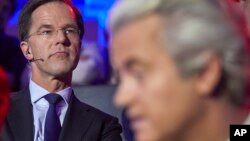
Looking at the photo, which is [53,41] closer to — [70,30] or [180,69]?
[70,30]

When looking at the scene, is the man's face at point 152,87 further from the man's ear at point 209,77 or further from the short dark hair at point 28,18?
the short dark hair at point 28,18

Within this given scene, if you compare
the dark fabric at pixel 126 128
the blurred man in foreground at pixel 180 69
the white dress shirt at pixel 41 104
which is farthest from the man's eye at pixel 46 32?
the blurred man in foreground at pixel 180 69

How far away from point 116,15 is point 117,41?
28 mm

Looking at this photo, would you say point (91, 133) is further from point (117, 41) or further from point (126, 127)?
point (117, 41)

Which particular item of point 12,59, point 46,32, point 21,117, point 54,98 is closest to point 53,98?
point 54,98

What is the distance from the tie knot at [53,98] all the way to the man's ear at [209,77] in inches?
44.9

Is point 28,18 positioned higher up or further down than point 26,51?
higher up

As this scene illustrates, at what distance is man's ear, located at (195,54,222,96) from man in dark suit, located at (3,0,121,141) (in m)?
1.10

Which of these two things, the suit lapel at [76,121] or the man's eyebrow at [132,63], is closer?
the man's eyebrow at [132,63]

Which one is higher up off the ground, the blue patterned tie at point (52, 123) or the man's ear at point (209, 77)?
the man's ear at point (209, 77)

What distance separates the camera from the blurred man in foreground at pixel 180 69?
55 cm

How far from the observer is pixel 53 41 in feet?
5.57

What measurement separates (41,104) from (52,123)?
0.31 feet

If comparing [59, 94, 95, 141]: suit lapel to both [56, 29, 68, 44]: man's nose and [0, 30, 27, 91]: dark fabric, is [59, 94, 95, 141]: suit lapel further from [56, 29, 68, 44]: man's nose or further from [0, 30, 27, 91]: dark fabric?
[0, 30, 27, 91]: dark fabric
